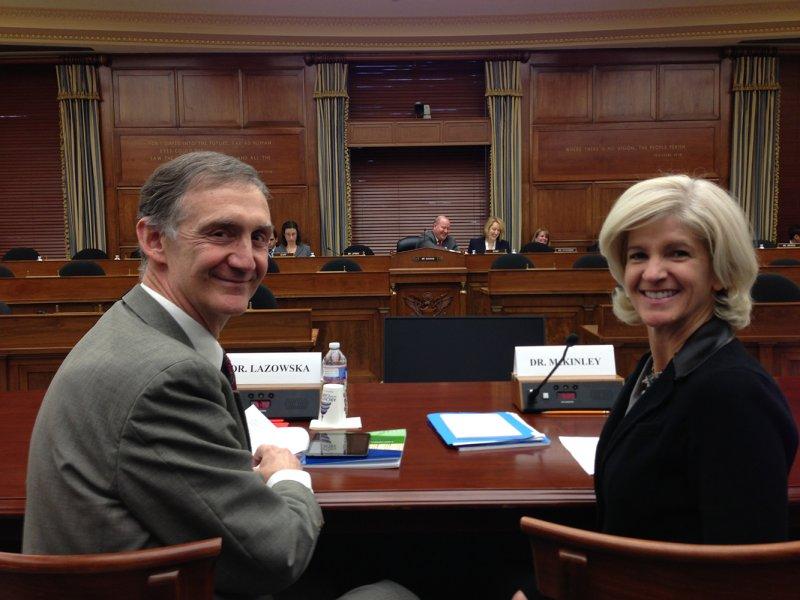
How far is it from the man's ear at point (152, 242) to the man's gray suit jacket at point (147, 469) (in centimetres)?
21

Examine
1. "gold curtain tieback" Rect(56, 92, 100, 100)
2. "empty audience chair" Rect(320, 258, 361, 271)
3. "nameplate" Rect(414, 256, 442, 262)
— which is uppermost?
"gold curtain tieback" Rect(56, 92, 100, 100)

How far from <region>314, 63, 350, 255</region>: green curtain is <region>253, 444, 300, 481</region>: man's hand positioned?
8.38 m

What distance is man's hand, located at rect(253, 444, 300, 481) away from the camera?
128 centimetres

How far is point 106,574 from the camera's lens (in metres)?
0.78

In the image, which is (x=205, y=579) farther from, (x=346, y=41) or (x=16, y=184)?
(x=16, y=184)

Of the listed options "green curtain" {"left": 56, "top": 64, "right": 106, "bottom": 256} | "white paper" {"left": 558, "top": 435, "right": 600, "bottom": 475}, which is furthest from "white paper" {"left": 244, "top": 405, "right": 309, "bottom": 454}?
"green curtain" {"left": 56, "top": 64, "right": 106, "bottom": 256}

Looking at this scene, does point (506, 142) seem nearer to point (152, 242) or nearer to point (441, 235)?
point (441, 235)

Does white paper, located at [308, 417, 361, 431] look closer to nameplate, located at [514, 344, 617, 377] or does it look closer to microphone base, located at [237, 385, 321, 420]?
microphone base, located at [237, 385, 321, 420]

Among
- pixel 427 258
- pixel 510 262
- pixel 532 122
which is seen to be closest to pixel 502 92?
pixel 532 122

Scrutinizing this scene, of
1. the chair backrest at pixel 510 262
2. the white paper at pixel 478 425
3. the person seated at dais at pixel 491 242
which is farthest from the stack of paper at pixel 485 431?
the person seated at dais at pixel 491 242

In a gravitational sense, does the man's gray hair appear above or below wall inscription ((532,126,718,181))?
below

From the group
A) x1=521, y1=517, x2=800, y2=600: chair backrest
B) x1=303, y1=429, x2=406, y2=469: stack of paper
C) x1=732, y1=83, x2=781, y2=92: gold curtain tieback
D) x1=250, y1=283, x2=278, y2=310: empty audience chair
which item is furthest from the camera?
x1=732, y1=83, x2=781, y2=92: gold curtain tieback

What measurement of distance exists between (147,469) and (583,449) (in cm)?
103

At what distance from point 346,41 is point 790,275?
6537 millimetres
